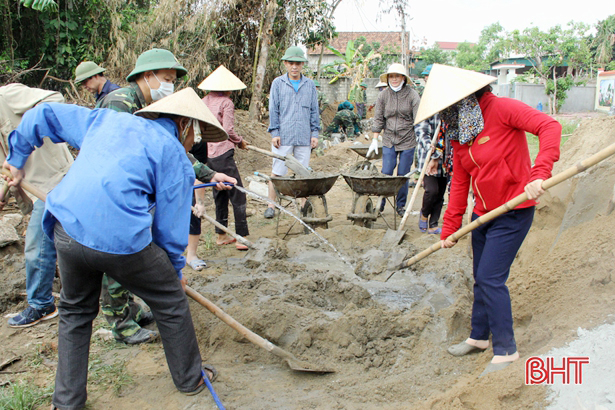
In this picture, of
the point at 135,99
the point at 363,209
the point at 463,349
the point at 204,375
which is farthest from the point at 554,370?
the point at 363,209

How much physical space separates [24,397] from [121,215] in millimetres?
1279

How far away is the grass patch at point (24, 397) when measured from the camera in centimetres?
249

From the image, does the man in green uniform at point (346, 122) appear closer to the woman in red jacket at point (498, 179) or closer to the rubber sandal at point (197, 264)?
the rubber sandal at point (197, 264)

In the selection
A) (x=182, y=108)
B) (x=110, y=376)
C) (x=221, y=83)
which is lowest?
(x=110, y=376)

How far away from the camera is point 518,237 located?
261 centimetres

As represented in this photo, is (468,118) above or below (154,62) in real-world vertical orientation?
below

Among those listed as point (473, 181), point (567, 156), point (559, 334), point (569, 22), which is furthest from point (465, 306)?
point (569, 22)

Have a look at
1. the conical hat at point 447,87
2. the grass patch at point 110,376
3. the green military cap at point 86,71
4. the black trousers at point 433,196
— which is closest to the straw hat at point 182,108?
the conical hat at point 447,87

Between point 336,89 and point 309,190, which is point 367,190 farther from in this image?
point 336,89

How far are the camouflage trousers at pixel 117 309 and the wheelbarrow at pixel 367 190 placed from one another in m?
3.06

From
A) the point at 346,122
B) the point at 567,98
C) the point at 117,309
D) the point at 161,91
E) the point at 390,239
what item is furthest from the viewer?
the point at 567,98

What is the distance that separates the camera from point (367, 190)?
5574 mm

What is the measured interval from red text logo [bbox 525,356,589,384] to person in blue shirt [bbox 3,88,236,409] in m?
1.73

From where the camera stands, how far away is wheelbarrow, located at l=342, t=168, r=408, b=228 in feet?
17.8
